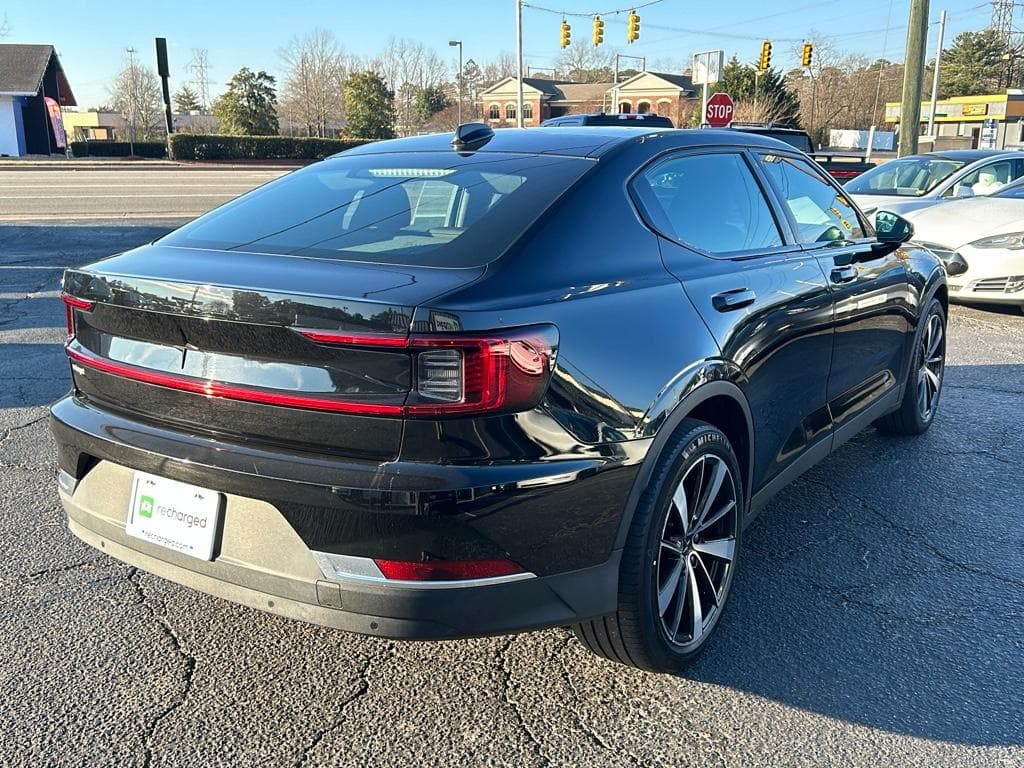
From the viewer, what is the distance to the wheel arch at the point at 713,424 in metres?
2.41

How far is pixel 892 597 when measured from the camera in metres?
3.24

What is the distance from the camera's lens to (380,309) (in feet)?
6.78

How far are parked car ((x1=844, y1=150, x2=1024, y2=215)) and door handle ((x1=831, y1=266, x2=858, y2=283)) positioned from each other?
23.3 ft

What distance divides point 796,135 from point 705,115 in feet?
21.5

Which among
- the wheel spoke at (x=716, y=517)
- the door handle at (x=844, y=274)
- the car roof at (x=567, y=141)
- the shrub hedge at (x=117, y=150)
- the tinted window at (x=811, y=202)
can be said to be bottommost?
the wheel spoke at (x=716, y=517)

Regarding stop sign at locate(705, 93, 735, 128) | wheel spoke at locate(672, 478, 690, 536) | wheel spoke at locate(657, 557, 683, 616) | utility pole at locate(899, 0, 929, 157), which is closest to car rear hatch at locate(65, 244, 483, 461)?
wheel spoke at locate(672, 478, 690, 536)

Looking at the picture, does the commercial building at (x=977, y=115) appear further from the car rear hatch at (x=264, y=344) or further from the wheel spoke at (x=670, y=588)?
the car rear hatch at (x=264, y=344)

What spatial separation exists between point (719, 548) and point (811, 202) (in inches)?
72.8

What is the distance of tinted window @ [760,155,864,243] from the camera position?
3693mm

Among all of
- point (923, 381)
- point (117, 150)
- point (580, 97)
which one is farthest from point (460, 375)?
point (580, 97)

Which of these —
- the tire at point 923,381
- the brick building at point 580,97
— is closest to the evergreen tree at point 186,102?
the brick building at point 580,97

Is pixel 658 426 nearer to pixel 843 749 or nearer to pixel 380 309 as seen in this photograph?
pixel 380 309

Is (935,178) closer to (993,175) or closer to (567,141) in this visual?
(993,175)

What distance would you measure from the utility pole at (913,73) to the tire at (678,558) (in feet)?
51.4
